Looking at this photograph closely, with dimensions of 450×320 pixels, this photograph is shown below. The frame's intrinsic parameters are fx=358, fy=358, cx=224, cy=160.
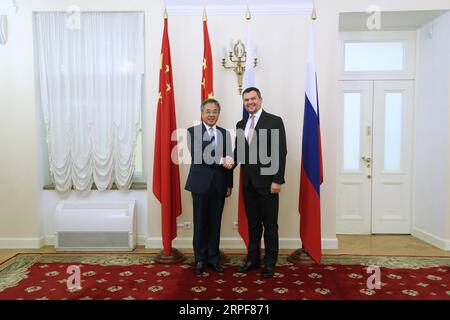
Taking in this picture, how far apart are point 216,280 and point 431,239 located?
2555mm

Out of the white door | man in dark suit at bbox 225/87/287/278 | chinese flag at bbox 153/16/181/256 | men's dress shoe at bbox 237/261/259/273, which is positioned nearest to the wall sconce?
chinese flag at bbox 153/16/181/256

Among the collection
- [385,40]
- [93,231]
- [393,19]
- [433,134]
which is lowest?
[93,231]

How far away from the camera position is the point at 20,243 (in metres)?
3.83

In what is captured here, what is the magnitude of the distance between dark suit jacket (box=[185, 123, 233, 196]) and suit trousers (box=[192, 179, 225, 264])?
0.21ft

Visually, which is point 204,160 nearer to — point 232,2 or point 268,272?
point 268,272

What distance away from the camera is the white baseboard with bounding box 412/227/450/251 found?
3.70 m

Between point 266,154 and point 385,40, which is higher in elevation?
point 385,40

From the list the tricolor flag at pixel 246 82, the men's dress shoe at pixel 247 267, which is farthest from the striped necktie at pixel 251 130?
the men's dress shoe at pixel 247 267

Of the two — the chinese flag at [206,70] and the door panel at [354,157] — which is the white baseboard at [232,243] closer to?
the door panel at [354,157]

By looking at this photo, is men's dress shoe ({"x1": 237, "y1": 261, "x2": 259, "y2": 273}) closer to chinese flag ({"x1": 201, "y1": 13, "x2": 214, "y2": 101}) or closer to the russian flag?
the russian flag

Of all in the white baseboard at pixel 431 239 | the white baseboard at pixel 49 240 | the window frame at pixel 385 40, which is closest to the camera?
the white baseboard at pixel 431 239

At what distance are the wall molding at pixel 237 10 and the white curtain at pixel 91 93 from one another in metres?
0.44

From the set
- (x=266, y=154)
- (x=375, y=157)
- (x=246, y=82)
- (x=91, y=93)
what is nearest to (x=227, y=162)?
(x=266, y=154)

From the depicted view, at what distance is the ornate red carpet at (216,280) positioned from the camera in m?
2.60
